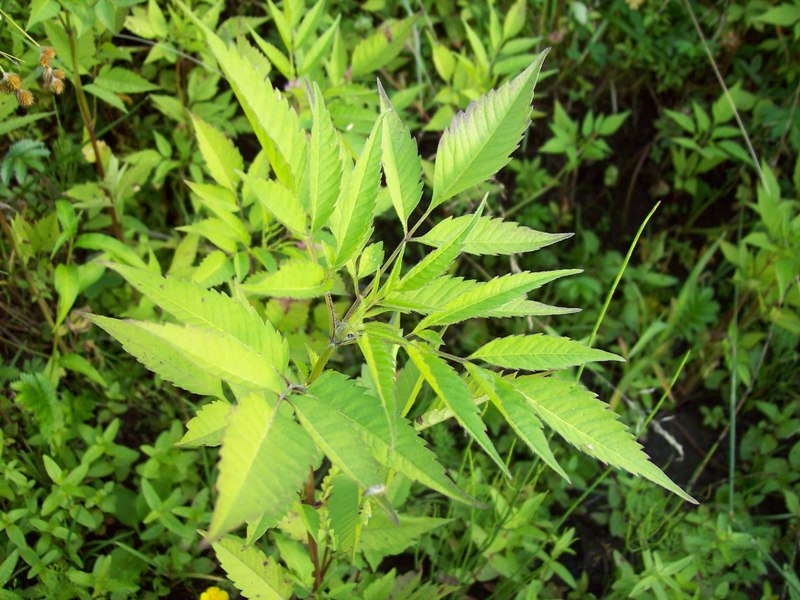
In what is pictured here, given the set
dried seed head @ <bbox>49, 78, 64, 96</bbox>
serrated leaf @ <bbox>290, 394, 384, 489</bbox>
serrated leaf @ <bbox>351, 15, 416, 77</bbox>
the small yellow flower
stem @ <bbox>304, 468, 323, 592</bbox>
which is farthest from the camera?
serrated leaf @ <bbox>351, 15, 416, 77</bbox>

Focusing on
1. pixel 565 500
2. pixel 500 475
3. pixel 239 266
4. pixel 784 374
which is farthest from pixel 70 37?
pixel 784 374

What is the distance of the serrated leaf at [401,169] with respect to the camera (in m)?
0.95

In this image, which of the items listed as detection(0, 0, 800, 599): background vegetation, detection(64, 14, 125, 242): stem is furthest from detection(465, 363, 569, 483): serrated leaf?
detection(64, 14, 125, 242): stem

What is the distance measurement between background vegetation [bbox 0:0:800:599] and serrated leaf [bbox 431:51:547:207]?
0.33 metres

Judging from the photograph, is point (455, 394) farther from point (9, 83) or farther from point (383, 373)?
point (9, 83)

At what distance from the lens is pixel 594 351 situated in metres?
0.93

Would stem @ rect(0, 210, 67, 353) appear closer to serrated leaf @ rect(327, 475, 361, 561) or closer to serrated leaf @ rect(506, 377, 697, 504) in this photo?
serrated leaf @ rect(327, 475, 361, 561)

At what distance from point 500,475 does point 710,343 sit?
1126mm

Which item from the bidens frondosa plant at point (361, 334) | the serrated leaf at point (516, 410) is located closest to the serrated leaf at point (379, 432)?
the bidens frondosa plant at point (361, 334)

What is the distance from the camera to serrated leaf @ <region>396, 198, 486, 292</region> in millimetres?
847

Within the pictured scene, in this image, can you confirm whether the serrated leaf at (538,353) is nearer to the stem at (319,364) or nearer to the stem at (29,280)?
the stem at (319,364)

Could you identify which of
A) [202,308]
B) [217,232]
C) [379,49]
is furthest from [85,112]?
[202,308]

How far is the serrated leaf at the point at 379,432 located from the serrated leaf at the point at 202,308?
9 cm

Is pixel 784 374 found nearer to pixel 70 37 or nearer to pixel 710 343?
pixel 710 343
